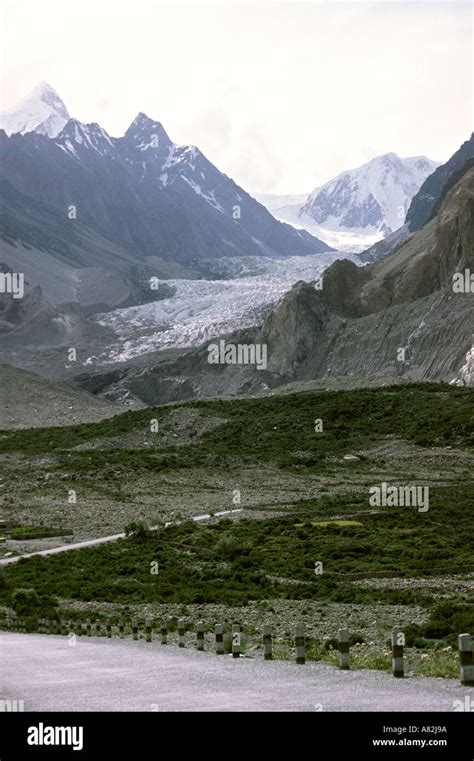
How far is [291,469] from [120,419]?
38558 millimetres

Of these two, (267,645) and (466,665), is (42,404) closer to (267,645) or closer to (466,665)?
(267,645)

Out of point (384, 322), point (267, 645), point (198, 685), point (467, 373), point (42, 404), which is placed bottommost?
point (198, 685)

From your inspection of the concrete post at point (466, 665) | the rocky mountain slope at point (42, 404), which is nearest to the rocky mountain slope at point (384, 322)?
the rocky mountain slope at point (42, 404)

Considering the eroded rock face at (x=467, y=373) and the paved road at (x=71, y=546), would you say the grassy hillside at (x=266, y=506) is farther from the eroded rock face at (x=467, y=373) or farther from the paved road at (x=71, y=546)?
the eroded rock face at (x=467, y=373)

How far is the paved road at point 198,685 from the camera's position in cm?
1405

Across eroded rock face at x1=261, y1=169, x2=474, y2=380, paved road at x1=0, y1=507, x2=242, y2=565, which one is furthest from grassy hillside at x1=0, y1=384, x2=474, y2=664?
eroded rock face at x1=261, y1=169, x2=474, y2=380

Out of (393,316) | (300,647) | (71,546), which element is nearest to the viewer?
(300,647)

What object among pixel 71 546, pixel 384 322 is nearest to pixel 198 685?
pixel 71 546

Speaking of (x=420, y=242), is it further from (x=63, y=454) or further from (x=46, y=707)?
(x=46, y=707)

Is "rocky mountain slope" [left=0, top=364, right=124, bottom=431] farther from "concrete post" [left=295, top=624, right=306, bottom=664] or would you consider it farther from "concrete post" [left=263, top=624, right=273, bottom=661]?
A: "concrete post" [left=295, top=624, right=306, bottom=664]

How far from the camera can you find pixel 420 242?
198000mm

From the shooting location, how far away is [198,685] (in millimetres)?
16703

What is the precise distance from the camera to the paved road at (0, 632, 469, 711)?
46.1 feet
